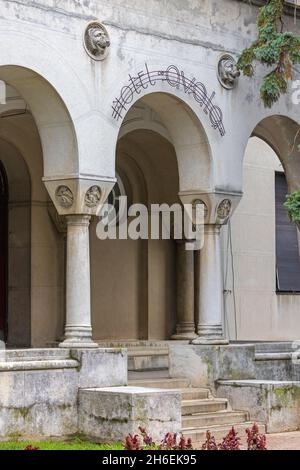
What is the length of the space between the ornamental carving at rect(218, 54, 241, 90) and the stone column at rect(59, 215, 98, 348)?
3.26 metres

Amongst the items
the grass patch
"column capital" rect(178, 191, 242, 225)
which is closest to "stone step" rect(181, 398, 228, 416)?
the grass patch

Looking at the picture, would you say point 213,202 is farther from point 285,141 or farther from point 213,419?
point 213,419

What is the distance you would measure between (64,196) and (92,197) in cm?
35

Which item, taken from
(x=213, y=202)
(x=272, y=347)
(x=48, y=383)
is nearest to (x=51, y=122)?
(x=213, y=202)

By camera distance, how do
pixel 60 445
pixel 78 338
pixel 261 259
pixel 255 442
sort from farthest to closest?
pixel 261 259
pixel 78 338
pixel 60 445
pixel 255 442

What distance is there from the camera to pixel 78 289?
14188 millimetres

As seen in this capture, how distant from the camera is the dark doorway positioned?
1808 centimetres

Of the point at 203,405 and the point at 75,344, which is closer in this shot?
the point at 75,344

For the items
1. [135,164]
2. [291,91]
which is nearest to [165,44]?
[291,91]

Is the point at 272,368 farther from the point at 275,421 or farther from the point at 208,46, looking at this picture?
the point at 208,46

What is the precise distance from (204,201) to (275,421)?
10.5 feet

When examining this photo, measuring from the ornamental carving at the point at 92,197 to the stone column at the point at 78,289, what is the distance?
6.9 inches

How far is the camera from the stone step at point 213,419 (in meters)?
14.3

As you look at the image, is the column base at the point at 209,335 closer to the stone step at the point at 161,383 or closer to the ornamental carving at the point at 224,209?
the stone step at the point at 161,383
